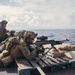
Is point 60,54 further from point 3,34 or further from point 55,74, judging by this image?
point 3,34

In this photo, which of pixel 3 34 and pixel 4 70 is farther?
pixel 3 34

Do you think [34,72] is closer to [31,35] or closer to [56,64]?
[56,64]

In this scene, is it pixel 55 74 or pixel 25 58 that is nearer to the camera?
pixel 55 74

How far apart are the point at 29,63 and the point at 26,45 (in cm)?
81

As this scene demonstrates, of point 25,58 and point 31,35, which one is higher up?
point 31,35

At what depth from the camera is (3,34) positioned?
10.6 metres

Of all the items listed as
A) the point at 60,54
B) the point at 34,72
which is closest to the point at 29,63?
the point at 34,72

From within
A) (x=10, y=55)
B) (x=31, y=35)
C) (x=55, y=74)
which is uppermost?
(x=31, y=35)

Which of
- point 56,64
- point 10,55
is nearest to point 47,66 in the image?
point 56,64

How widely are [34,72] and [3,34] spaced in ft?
14.8

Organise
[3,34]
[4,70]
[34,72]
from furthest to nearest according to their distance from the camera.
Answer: [3,34]
[4,70]
[34,72]

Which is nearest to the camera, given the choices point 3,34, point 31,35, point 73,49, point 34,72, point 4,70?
point 34,72

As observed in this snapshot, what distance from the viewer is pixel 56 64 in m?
6.88

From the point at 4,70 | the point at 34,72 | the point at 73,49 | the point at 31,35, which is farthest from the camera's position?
the point at 73,49
